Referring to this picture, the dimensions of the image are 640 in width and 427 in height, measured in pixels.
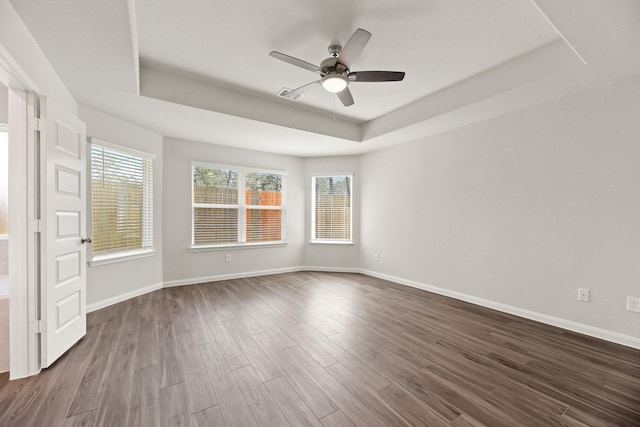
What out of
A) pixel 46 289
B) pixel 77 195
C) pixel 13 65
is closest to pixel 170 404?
pixel 46 289

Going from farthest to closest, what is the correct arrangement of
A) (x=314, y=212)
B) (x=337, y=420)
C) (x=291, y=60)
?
(x=314, y=212)
(x=291, y=60)
(x=337, y=420)

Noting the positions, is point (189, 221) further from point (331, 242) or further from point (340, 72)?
point (340, 72)

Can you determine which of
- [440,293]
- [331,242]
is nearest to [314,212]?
[331,242]

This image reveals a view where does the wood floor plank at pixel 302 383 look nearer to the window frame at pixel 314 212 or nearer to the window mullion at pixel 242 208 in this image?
the window mullion at pixel 242 208

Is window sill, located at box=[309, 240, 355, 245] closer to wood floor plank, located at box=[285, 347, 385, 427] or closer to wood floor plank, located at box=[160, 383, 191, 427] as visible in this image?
wood floor plank, located at box=[285, 347, 385, 427]

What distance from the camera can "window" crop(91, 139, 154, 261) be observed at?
3.36 m

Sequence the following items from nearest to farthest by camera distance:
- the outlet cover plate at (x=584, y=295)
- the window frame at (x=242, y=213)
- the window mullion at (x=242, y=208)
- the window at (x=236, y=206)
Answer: the outlet cover plate at (x=584, y=295) < the window frame at (x=242, y=213) < the window at (x=236, y=206) < the window mullion at (x=242, y=208)

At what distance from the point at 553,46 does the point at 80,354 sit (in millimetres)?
4974

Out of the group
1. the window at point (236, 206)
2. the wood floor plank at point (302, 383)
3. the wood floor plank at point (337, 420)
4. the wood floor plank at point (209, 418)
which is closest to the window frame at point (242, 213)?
the window at point (236, 206)

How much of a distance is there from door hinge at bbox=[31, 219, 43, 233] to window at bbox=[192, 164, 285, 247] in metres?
2.53

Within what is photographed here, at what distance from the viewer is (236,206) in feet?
16.3

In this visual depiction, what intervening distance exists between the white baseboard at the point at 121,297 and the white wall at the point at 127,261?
0.01m

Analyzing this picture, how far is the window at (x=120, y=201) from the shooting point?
11.0 feet

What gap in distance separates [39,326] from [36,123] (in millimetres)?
1580
